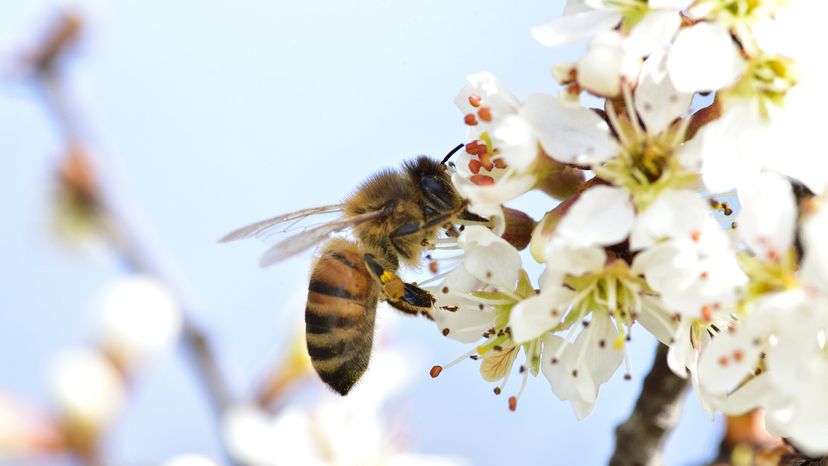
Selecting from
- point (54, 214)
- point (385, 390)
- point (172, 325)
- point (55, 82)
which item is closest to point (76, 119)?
point (55, 82)

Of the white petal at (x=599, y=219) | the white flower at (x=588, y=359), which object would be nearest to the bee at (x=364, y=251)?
the white flower at (x=588, y=359)

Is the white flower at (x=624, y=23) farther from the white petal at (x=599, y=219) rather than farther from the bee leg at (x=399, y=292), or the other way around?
the bee leg at (x=399, y=292)

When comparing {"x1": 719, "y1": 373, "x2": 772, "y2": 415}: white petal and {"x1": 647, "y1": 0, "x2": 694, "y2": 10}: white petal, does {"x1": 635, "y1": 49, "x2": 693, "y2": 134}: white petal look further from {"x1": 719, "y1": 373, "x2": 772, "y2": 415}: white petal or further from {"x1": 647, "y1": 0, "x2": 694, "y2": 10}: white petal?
{"x1": 719, "y1": 373, "x2": 772, "y2": 415}: white petal

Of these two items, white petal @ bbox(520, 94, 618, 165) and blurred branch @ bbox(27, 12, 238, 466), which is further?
blurred branch @ bbox(27, 12, 238, 466)

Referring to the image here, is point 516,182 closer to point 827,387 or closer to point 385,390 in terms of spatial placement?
point 827,387

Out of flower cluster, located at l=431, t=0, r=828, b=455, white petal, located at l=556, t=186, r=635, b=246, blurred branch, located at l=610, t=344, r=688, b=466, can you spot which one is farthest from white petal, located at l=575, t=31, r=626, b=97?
blurred branch, located at l=610, t=344, r=688, b=466

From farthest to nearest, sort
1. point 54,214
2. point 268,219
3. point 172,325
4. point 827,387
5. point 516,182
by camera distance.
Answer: point 54,214, point 172,325, point 268,219, point 516,182, point 827,387
